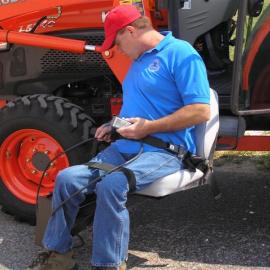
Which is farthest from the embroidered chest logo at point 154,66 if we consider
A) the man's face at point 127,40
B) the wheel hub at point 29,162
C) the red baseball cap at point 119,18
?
the wheel hub at point 29,162

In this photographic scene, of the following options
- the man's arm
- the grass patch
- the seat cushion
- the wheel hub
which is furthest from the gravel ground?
the grass patch

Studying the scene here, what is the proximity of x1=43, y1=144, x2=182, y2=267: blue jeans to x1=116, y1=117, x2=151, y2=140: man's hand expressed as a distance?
0.11 meters

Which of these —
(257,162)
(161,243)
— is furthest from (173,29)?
(257,162)

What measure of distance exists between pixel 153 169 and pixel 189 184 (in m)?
0.24

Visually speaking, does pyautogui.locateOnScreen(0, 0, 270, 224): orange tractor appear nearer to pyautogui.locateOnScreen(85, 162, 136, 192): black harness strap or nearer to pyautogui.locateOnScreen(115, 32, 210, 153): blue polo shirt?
A: pyautogui.locateOnScreen(115, 32, 210, 153): blue polo shirt

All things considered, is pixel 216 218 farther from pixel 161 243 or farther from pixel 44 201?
pixel 44 201

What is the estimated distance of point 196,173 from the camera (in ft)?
10.7

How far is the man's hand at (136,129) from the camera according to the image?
3168mm

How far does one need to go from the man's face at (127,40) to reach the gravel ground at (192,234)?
0.79 m

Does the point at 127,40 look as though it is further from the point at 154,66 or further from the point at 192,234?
the point at 192,234

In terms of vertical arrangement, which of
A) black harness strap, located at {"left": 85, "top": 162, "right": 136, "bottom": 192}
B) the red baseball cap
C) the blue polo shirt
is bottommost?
black harness strap, located at {"left": 85, "top": 162, "right": 136, "bottom": 192}

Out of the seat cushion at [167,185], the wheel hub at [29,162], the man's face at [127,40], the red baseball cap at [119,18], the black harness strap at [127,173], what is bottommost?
the wheel hub at [29,162]

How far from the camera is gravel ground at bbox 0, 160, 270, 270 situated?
11.2 feet

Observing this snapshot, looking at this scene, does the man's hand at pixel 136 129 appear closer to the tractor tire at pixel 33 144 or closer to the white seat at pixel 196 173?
the white seat at pixel 196 173
